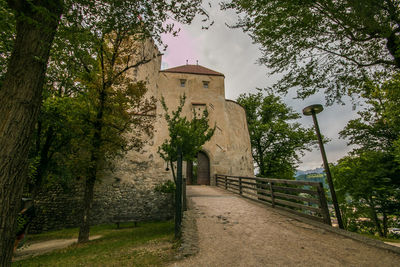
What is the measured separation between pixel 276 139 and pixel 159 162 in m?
12.6

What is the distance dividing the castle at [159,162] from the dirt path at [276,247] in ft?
20.9

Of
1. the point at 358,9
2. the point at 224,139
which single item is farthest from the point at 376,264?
the point at 224,139

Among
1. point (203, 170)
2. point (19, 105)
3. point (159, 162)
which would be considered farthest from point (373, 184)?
point (19, 105)

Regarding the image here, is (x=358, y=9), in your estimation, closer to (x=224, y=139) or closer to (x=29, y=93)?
(x=29, y=93)

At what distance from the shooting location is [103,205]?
34.8 feet

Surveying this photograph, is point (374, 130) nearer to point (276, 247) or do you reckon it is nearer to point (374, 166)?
point (374, 166)

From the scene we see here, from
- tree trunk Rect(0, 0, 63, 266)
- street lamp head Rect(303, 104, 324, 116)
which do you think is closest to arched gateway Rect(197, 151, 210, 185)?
street lamp head Rect(303, 104, 324, 116)

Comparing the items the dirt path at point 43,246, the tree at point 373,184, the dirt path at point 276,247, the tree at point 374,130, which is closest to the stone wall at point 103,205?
the dirt path at point 43,246

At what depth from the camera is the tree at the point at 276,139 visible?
17062 mm

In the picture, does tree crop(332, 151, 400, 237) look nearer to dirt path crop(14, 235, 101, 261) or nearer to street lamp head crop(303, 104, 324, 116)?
street lamp head crop(303, 104, 324, 116)

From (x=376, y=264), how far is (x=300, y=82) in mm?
5438

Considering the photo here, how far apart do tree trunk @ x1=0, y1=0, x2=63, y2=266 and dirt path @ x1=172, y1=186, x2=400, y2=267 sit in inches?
95.3

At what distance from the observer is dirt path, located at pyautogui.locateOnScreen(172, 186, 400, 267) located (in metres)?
2.43

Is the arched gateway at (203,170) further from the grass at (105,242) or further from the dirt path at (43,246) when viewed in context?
the dirt path at (43,246)
